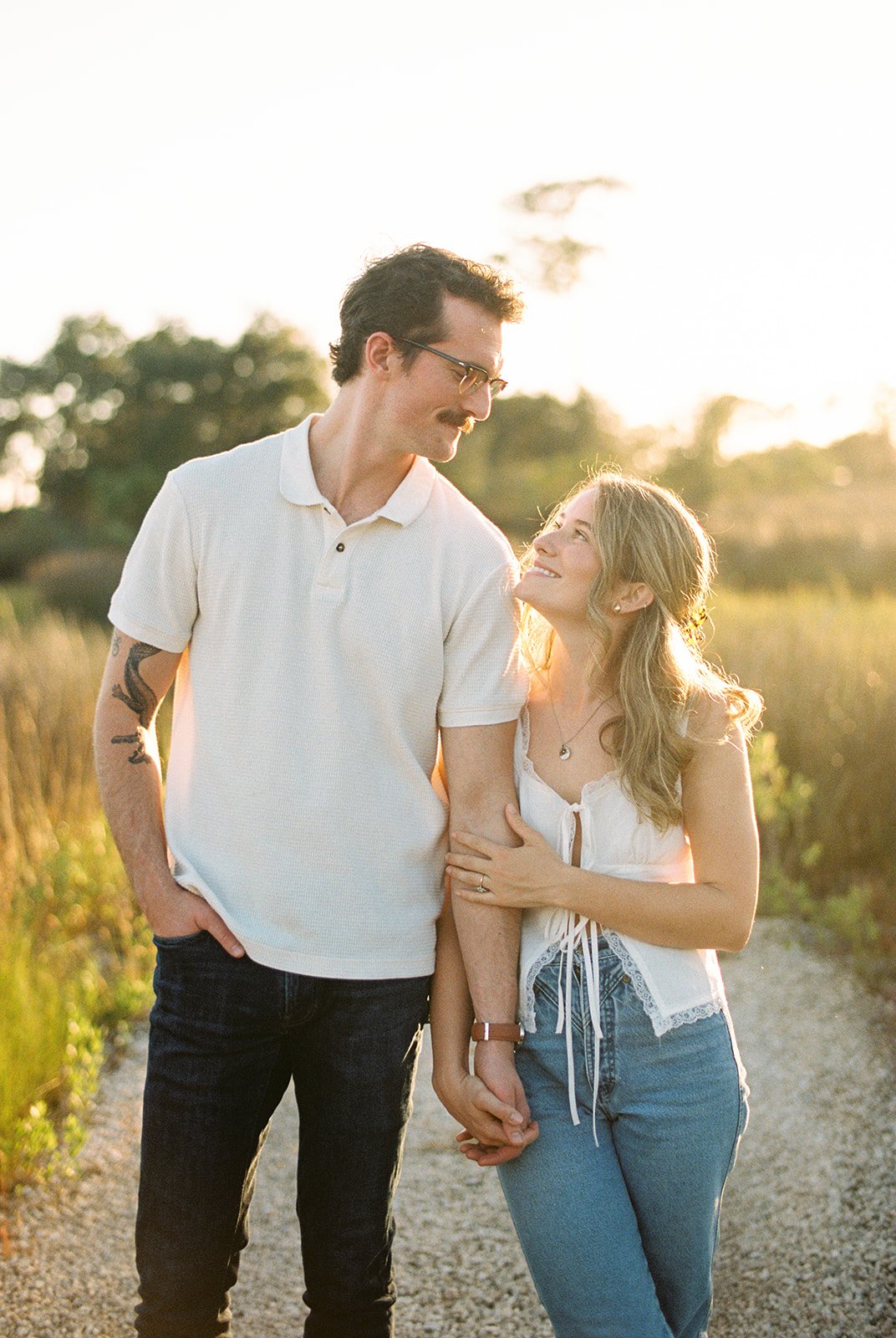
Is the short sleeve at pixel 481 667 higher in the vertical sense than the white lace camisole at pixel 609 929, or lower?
higher

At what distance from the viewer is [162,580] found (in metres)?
2.18

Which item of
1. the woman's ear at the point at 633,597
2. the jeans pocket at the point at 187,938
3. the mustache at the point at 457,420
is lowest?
the jeans pocket at the point at 187,938

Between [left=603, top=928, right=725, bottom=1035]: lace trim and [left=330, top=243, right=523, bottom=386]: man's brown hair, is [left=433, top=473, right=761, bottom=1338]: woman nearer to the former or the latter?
[left=603, top=928, right=725, bottom=1035]: lace trim

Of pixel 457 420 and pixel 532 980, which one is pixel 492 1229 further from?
pixel 457 420

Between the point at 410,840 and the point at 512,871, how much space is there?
209mm

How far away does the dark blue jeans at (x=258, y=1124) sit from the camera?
2.09 meters

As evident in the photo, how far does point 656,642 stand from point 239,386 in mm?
29310

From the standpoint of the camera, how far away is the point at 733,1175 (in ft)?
12.0

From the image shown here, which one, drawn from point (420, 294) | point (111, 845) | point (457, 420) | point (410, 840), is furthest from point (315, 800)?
point (111, 845)

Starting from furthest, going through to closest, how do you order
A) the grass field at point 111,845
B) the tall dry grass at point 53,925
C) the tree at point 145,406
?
the tree at point 145,406 < the grass field at point 111,845 < the tall dry grass at point 53,925

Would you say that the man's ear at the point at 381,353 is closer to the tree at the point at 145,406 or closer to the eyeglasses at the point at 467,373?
the eyeglasses at the point at 467,373

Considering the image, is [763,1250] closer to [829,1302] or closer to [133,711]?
[829,1302]

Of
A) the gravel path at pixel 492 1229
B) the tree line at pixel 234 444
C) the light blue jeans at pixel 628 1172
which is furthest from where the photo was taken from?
the tree line at pixel 234 444

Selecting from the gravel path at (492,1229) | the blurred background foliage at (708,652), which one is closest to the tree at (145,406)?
the blurred background foliage at (708,652)
